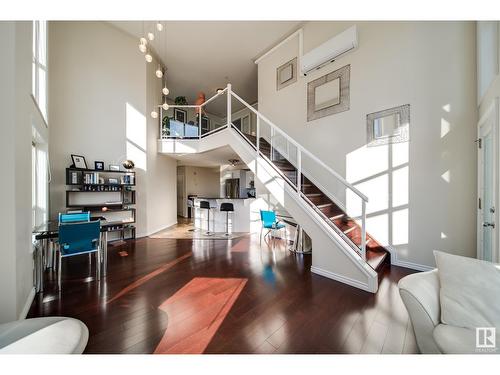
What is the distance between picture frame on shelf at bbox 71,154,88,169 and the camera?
438 cm

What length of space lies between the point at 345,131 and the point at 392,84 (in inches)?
41.9

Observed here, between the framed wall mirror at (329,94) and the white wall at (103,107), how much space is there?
4474 mm

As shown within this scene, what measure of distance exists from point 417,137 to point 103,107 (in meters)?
6.69

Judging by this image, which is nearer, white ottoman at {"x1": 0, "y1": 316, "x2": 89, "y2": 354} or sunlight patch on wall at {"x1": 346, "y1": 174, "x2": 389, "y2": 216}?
white ottoman at {"x1": 0, "y1": 316, "x2": 89, "y2": 354}

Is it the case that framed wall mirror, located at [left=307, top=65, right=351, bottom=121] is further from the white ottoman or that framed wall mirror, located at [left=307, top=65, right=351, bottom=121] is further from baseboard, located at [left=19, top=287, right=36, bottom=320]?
baseboard, located at [left=19, top=287, right=36, bottom=320]

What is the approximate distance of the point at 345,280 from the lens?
2807mm

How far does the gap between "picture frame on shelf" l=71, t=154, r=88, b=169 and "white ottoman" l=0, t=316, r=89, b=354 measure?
410 centimetres

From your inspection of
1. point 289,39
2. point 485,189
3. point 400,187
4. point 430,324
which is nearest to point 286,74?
point 289,39

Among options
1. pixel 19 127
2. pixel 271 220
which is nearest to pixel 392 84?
pixel 271 220

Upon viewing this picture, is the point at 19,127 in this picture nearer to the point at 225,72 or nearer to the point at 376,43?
the point at 376,43

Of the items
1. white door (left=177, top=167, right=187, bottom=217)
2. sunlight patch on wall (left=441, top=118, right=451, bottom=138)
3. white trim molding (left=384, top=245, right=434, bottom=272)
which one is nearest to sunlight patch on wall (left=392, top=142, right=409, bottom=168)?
sunlight patch on wall (left=441, top=118, right=451, bottom=138)

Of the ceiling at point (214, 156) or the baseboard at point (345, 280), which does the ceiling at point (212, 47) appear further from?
the baseboard at point (345, 280)

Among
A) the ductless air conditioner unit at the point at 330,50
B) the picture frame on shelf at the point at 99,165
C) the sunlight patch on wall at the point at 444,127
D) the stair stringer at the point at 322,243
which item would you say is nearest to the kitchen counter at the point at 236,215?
the stair stringer at the point at 322,243
